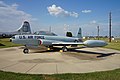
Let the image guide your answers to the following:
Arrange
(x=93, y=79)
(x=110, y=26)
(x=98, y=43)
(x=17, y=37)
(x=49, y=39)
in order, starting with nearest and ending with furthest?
(x=93, y=79)
(x=98, y=43)
(x=17, y=37)
(x=49, y=39)
(x=110, y=26)

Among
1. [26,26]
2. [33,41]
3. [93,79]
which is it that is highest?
[26,26]

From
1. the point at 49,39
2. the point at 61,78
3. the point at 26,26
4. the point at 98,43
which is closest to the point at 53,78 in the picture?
the point at 61,78

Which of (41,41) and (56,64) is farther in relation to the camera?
(41,41)

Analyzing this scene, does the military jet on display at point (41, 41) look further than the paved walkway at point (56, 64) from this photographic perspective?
Yes

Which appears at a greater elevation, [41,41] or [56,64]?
[41,41]

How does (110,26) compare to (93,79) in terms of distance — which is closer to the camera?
(93,79)

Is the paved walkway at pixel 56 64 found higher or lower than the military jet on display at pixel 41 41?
lower

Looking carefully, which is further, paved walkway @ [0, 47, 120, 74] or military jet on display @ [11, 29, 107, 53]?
military jet on display @ [11, 29, 107, 53]

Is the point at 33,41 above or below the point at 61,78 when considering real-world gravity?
above

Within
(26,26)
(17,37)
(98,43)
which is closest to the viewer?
(98,43)

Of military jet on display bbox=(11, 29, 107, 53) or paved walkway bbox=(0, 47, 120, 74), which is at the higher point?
military jet on display bbox=(11, 29, 107, 53)

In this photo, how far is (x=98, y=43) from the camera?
2300 cm

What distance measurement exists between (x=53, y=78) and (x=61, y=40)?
68.1 ft

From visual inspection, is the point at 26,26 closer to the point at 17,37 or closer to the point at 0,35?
the point at 17,37
